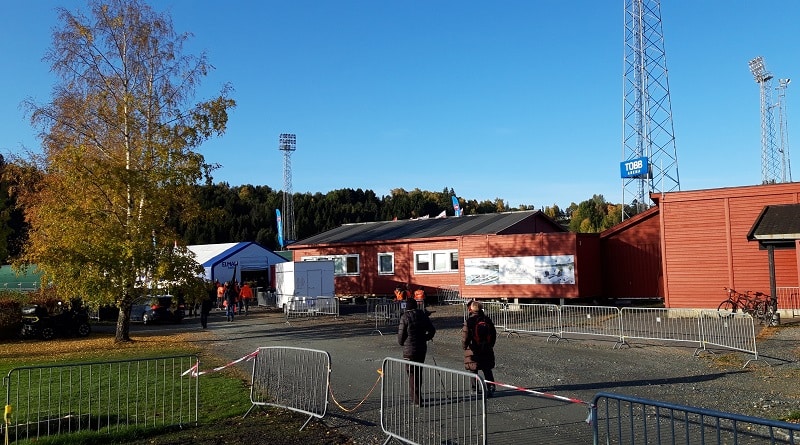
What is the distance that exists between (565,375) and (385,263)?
2360 centimetres

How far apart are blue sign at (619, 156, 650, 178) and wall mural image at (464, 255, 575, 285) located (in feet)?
40.8

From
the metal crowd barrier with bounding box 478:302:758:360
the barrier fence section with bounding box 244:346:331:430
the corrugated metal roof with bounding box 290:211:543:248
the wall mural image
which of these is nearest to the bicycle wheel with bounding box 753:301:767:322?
the metal crowd barrier with bounding box 478:302:758:360

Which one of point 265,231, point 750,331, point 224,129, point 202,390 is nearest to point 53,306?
point 224,129

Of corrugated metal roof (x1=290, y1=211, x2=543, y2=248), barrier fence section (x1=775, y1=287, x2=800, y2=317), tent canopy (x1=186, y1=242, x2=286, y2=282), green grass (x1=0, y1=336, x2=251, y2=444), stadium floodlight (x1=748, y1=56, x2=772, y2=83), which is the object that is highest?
stadium floodlight (x1=748, y1=56, x2=772, y2=83)

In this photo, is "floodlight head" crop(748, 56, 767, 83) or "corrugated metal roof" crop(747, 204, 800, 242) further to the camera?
"floodlight head" crop(748, 56, 767, 83)

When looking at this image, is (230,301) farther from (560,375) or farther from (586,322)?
(560,375)

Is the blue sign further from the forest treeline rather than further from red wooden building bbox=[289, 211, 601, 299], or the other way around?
the forest treeline

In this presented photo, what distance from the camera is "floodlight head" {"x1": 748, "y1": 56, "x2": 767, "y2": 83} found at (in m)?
57.6

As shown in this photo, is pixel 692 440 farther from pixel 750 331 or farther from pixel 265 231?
pixel 265 231

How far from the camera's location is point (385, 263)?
35156 millimetres

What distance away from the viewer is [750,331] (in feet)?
47.0

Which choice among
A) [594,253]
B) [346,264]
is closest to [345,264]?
[346,264]

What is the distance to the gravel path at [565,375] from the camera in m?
8.36

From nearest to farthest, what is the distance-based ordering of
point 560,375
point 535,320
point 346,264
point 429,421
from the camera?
→ point 429,421 < point 560,375 < point 535,320 < point 346,264
